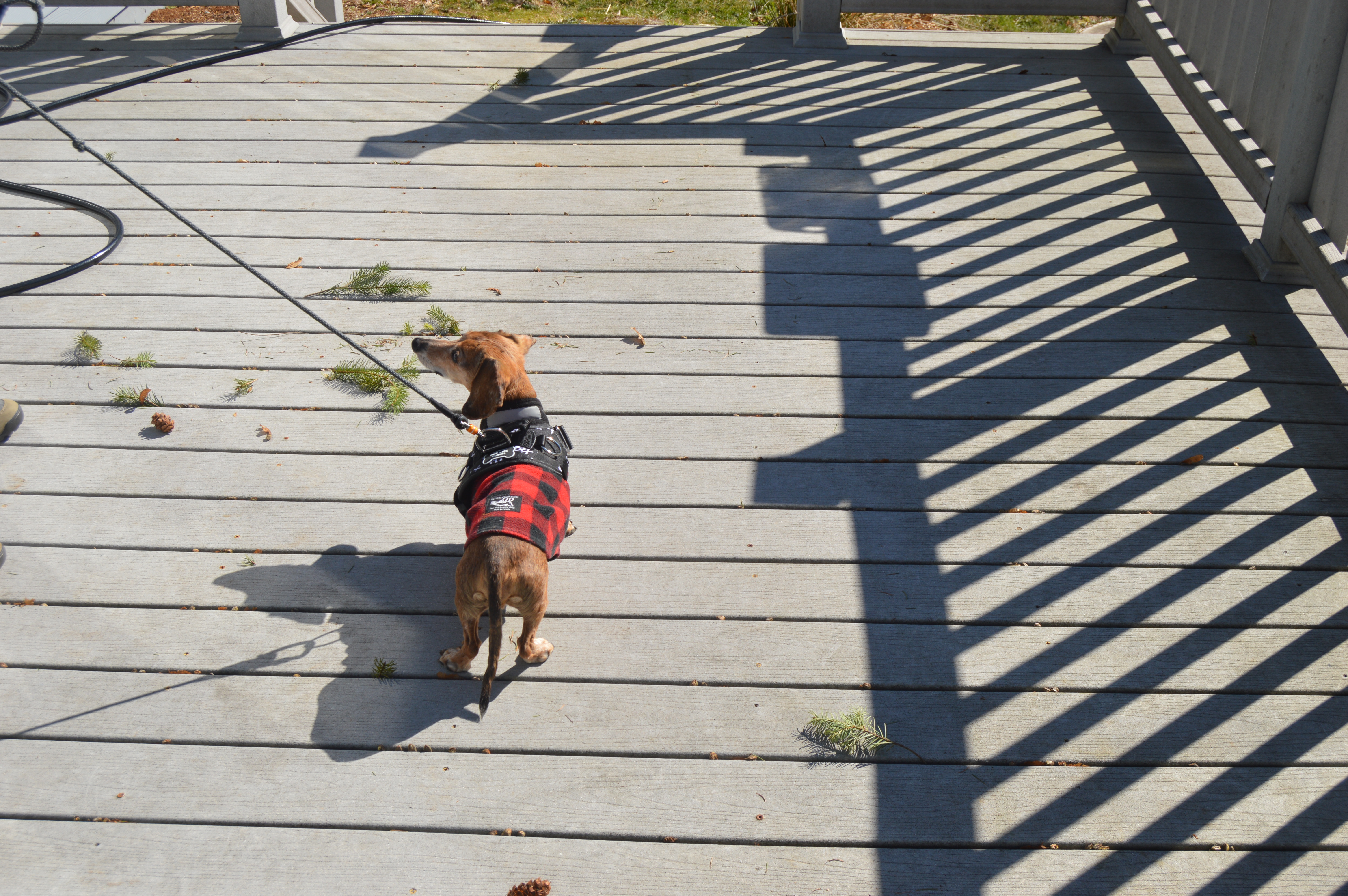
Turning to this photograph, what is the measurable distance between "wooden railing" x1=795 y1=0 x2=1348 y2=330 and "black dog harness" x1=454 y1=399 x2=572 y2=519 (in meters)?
2.44

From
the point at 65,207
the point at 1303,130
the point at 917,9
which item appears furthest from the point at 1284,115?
the point at 65,207

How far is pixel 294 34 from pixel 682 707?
447 cm

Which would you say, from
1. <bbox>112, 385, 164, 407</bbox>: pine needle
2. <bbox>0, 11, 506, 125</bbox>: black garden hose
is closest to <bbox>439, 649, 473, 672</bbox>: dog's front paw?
<bbox>112, 385, 164, 407</bbox>: pine needle

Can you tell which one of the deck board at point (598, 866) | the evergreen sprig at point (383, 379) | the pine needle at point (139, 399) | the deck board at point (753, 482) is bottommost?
the deck board at point (598, 866)

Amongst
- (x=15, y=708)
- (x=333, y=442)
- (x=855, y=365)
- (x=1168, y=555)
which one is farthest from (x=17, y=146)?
(x=1168, y=555)

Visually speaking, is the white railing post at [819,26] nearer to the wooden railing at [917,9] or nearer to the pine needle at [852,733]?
the wooden railing at [917,9]

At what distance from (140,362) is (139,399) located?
194 millimetres

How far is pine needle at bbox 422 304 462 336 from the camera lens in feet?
11.3

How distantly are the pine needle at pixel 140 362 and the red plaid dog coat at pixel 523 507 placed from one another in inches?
61.2

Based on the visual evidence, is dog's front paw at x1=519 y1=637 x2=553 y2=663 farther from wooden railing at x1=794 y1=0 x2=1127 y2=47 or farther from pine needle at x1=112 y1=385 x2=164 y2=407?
wooden railing at x1=794 y1=0 x2=1127 y2=47

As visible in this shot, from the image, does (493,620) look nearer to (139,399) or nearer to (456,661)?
(456,661)

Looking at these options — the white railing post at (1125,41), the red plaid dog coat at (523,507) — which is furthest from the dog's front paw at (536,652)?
the white railing post at (1125,41)

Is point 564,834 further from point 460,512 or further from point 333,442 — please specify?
point 333,442

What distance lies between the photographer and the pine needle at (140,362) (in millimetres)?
3350
